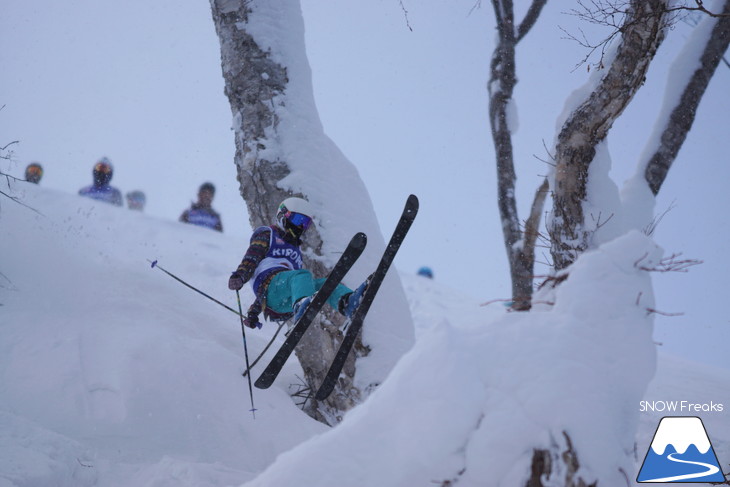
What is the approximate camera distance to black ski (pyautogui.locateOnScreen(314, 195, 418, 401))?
11.8 feet

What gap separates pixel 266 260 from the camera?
4109 millimetres

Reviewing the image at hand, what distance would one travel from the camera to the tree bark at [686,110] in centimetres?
479

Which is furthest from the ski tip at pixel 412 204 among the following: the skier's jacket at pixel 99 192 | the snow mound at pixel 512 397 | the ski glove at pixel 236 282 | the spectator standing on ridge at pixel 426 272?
the spectator standing on ridge at pixel 426 272

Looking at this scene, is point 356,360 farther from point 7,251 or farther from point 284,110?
point 7,251

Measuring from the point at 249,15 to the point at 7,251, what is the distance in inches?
130

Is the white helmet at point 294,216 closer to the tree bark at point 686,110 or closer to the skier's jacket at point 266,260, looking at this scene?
the skier's jacket at point 266,260

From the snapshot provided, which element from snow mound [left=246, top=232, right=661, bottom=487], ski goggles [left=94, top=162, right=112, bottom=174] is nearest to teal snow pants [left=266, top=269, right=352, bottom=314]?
snow mound [left=246, top=232, right=661, bottom=487]

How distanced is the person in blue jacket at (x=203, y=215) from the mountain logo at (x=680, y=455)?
11.5 metres

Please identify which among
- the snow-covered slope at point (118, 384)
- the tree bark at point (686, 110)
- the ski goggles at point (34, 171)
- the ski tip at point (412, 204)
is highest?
the tree bark at point (686, 110)

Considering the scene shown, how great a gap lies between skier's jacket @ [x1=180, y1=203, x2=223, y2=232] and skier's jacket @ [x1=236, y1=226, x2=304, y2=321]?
9199 millimetres

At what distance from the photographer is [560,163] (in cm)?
384

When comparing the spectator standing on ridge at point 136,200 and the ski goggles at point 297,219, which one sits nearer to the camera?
the ski goggles at point 297,219

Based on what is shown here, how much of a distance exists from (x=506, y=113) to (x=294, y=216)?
158 inches

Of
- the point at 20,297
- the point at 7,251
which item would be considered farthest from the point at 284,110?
the point at 7,251
